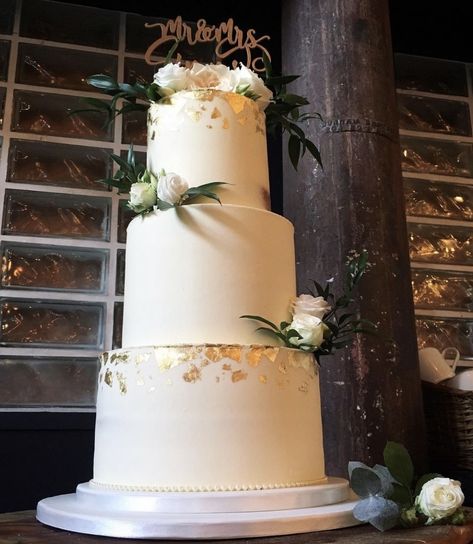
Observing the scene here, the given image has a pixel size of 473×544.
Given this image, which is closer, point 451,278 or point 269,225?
point 269,225

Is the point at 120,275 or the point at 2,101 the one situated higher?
the point at 2,101

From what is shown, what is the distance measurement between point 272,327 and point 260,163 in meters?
0.28

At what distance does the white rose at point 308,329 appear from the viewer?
91 centimetres

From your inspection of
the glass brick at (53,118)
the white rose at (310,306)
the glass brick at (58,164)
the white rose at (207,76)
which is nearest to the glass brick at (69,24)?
the glass brick at (53,118)

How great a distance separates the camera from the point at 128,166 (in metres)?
1.02

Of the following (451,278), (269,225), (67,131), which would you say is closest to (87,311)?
(67,131)

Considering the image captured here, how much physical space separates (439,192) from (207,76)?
133cm

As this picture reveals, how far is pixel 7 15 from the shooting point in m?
1.97

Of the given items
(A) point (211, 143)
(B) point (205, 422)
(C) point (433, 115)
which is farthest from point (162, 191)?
(C) point (433, 115)

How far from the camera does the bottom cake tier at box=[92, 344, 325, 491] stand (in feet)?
2.67

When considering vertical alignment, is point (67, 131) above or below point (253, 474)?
above

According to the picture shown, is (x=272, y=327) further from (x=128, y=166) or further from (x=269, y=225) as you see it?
(x=128, y=166)

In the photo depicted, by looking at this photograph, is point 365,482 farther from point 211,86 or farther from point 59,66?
point 59,66

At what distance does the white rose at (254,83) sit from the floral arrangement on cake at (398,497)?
1.89 ft
